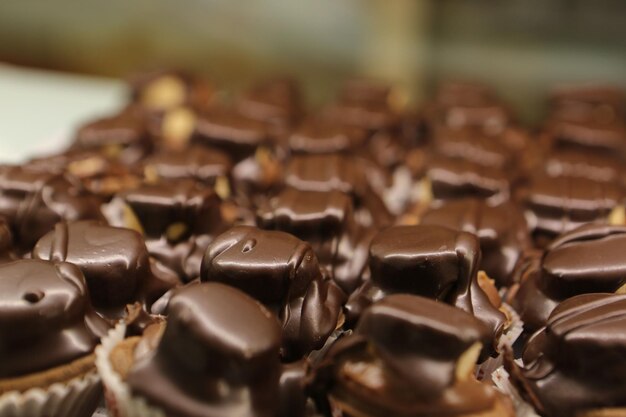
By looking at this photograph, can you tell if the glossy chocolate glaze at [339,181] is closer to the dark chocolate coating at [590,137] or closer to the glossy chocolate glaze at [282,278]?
the glossy chocolate glaze at [282,278]

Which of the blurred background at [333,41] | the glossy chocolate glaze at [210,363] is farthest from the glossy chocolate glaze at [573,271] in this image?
the blurred background at [333,41]

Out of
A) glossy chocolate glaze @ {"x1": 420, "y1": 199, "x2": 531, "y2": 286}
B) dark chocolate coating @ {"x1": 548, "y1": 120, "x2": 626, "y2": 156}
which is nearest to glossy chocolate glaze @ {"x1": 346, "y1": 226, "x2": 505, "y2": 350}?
glossy chocolate glaze @ {"x1": 420, "y1": 199, "x2": 531, "y2": 286}

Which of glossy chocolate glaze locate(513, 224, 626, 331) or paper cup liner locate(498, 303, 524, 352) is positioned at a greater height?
glossy chocolate glaze locate(513, 224, 626, 331)

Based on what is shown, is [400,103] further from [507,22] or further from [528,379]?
[528,379]

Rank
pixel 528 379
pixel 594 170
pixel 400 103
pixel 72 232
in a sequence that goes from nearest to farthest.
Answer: pixel 528 379 < pixel 72 232 < pixel 594 170 < pixel 400 103

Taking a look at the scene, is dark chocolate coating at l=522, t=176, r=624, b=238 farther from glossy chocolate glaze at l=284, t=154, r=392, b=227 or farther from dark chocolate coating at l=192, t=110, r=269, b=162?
dark chocolate coating at l=192, t=110, r=269, b=162

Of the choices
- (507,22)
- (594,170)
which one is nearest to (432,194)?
(594,170)
